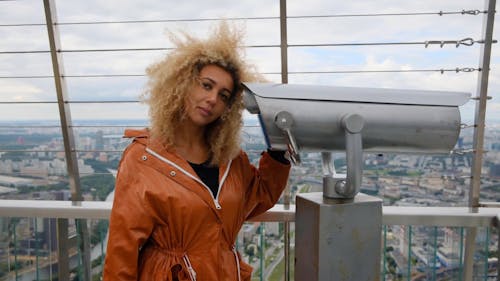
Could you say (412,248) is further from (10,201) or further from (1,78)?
(1,78)

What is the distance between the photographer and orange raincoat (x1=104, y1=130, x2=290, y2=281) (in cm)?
112

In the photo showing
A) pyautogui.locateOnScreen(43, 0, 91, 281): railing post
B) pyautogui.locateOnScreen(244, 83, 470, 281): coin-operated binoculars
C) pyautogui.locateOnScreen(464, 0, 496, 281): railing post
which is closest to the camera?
pyautogui.locateOnScreen(244, 83, 470, 281): coin-operated binoculars

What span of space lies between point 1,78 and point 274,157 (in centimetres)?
159

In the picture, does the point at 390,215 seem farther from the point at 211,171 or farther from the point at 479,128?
the point at 211,171

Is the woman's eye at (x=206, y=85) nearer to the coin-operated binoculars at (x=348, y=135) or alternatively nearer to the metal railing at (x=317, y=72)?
the coin-operated binoculars at (x=348, y=135)

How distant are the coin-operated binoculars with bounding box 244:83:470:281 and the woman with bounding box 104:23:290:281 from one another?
206 mm

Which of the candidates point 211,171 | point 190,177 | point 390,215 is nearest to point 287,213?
point 390,215

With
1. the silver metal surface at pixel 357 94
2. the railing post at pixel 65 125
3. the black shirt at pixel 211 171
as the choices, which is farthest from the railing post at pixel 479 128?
the railing post at pixel 65 125

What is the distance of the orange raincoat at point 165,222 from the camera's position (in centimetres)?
112

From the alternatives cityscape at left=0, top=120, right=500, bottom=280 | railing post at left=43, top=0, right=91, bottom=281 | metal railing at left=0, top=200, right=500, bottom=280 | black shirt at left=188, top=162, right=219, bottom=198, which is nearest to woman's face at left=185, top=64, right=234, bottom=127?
black shirt at left=188, top=162, right=219, bottom=198

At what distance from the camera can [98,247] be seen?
1999mm

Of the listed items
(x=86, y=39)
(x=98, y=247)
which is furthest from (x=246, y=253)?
(x=86, y=39)

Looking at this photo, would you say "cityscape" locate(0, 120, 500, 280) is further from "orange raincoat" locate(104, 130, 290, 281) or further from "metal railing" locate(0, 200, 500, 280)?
"orange raincoat" locate(104, 130, 290, 281)

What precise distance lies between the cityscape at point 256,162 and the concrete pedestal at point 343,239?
0.63 meters
